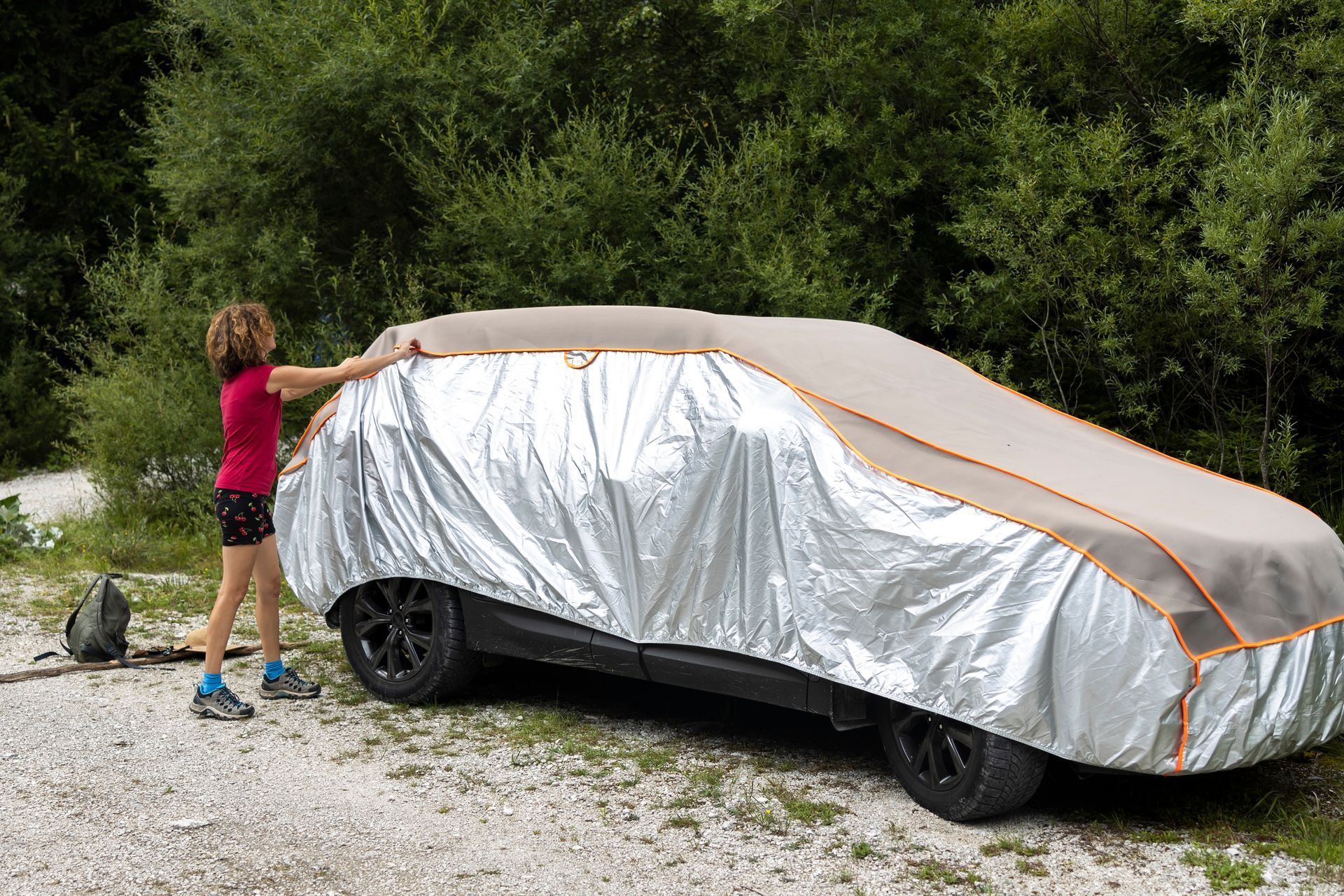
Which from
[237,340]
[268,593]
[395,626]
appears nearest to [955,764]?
[395,626]

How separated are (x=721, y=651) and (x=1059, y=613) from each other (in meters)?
1.31

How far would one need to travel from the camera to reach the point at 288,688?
5.74m

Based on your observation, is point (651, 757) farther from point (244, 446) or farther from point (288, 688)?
point (244, 446)

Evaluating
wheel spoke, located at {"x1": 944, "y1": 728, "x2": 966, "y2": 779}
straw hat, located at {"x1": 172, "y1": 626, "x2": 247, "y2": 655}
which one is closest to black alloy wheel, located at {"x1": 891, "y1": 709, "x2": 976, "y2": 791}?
wheel spoke, located at {"x1": 944, "y1": 728, "x2": 966, "y2": 779}

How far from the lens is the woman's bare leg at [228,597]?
17.7 ft

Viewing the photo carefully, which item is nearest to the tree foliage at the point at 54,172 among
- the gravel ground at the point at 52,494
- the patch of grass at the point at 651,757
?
the gravel ground at the point at 52,494

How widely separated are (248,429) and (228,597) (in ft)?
2.62

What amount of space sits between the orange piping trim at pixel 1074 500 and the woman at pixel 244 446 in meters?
2.25

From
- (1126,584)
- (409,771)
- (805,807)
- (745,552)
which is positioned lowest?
(409,771)

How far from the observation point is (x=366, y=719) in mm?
5363

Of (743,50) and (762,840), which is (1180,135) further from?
(762,840)

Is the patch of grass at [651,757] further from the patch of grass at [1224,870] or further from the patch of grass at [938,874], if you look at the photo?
the patch of grass at [1224,870]

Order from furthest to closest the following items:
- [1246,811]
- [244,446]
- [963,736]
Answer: [244,446] < [1246,811] < [963,736]

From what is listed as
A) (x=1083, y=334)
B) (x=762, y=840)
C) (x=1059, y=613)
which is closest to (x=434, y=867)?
(x=762, y=840)
